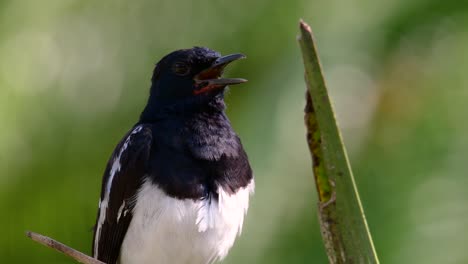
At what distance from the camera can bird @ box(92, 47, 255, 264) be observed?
3.61 metres

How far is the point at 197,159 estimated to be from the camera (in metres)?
3.70

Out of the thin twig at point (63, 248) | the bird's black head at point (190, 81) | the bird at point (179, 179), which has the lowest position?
the thin twig at point (63, 248)

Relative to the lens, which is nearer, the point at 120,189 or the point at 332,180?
Answer: the point at 332,180

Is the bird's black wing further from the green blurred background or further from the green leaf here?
the green leaf

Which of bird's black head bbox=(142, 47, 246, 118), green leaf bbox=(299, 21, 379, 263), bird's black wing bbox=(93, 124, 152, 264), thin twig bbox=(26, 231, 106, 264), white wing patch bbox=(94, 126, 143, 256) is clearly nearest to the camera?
green leaf bbox=(299, 21, 379, 263)

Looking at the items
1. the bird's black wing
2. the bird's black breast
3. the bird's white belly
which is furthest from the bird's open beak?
the bird's white belly

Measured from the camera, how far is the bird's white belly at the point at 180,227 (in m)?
3.58

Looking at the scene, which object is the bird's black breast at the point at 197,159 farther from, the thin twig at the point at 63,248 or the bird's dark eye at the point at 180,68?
the thin twig at the point at 63,248

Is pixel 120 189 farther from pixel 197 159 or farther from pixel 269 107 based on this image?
pixel 269 107

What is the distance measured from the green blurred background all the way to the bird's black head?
0.85 m

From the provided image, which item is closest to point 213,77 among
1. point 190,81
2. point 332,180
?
point 190,81

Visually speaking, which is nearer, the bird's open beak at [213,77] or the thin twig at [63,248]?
the thin twig at [63,248]

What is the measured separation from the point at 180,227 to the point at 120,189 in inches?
16.6

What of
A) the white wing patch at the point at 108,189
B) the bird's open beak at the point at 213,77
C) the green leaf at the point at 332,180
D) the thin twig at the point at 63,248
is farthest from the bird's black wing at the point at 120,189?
the green leaf at the point at 332,180
